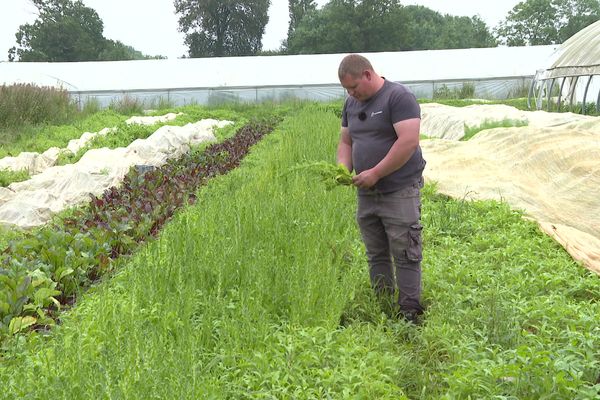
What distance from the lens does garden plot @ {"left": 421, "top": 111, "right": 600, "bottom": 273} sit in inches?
224

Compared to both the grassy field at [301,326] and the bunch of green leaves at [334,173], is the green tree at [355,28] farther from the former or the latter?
the bunch of green leaves at [334,173]

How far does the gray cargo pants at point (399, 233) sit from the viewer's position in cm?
346

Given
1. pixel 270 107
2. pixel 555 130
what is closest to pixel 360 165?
pixel 555 130

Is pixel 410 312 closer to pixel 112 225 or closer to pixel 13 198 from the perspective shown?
pixel 112 225

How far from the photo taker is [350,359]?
2.75 metres

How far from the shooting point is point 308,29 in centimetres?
4697

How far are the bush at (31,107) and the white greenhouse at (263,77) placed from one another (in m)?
7.01

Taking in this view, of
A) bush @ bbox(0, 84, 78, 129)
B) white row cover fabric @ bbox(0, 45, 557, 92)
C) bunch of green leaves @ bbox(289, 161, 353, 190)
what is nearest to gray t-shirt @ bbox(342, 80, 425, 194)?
bunch of green leaves @ bbox(289, 161, 353, 190)

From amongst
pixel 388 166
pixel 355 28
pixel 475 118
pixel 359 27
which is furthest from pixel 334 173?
pixel 359 27

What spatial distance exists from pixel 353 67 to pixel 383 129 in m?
0.39

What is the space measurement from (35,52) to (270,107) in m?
33.6

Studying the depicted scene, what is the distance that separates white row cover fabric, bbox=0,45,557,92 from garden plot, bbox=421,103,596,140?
11813 millimetres

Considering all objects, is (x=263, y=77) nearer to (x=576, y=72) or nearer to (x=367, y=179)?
(x=576, y=72)

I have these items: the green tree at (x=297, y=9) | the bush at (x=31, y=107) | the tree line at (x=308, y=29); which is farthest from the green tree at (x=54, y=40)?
the bush at (x=31, y=107)
